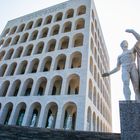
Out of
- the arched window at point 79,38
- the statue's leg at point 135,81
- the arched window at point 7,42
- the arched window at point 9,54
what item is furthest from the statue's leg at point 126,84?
the arched window at point 7,42

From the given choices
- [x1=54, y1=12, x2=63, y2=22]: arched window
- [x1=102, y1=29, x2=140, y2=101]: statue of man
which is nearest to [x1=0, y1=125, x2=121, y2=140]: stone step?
[x1=102, y1=29, x2=140, y2=101]: statue of man

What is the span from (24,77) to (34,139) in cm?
1560

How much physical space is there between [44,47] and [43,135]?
1699 cm

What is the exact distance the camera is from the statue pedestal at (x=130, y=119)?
14.5ft

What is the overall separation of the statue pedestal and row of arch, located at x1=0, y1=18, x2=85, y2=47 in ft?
61.6

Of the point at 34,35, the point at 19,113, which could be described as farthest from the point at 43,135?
the point at 34,35

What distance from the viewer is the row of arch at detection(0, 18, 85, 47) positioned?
23.3 metres

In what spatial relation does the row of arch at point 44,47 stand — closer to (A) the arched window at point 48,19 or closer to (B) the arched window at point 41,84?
(B) the arched window at point 41,84

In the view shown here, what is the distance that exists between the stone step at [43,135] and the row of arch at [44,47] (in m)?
14.6

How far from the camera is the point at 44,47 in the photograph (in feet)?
72.4

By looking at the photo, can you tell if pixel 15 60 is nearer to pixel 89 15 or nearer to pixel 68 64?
pixel 68 64

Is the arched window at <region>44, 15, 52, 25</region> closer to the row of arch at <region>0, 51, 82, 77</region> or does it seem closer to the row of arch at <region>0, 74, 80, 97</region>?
the row of arch at <region>0, 51, 82, 77</region>

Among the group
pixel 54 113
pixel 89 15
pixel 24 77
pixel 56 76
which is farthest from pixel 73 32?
pixel 54 113

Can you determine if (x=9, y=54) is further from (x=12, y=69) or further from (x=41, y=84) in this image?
(x=41, y=84)
